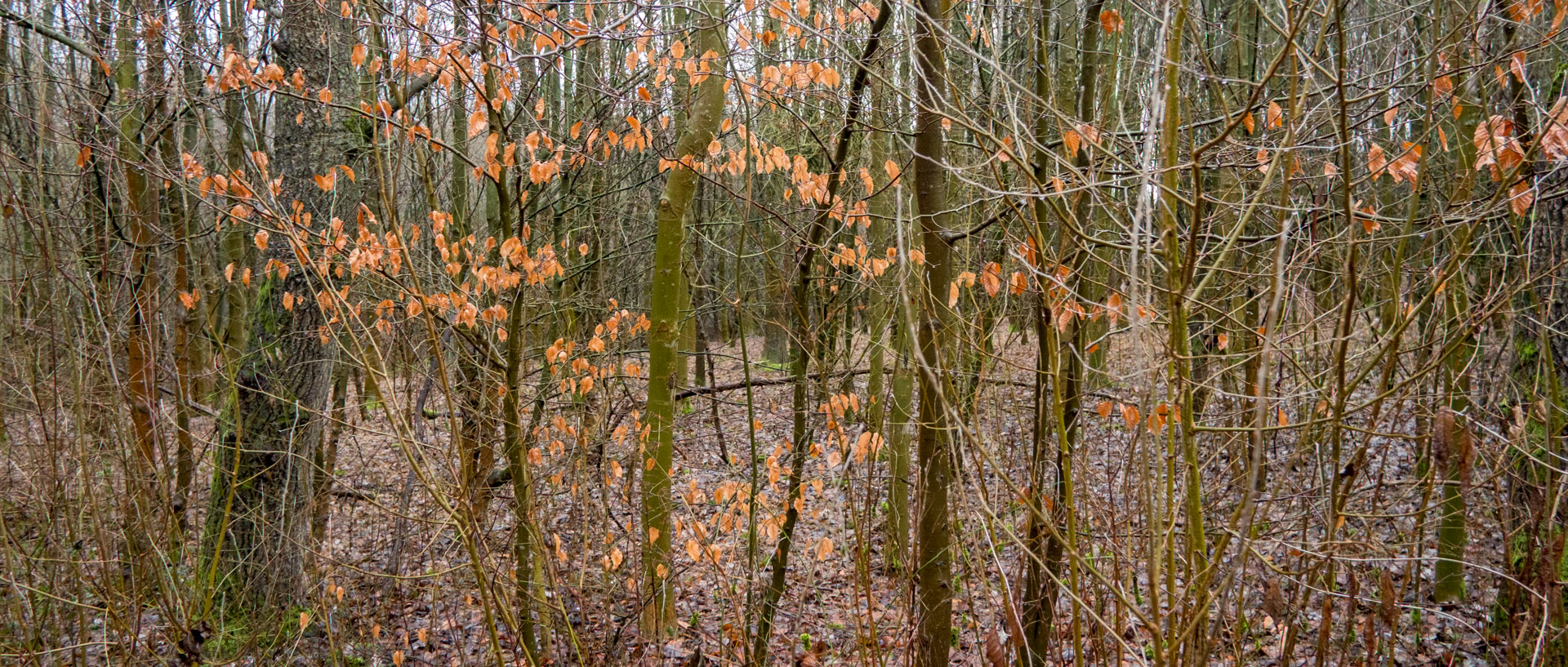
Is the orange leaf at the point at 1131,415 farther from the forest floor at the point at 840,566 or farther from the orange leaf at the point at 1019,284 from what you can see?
the orange leaf at the point at 1019,284

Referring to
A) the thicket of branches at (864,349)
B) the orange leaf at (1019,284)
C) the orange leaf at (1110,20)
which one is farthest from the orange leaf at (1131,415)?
the orange leaf at (1110,20)

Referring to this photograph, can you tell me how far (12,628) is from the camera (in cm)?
420

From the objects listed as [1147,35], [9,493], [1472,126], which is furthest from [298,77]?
[1147,35]

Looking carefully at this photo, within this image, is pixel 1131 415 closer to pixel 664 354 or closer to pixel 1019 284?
pixel 1019 284

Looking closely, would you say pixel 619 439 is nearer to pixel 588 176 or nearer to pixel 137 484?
pixel 137 484

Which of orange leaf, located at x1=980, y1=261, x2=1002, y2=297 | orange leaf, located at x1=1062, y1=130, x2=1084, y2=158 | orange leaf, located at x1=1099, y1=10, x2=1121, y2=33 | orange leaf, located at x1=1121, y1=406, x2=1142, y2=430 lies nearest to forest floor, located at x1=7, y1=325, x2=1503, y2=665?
orange leaf, located at x1=1121, y1=406, x2=1142, y2=430

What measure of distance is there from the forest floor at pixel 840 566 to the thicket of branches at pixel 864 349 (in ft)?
0.23

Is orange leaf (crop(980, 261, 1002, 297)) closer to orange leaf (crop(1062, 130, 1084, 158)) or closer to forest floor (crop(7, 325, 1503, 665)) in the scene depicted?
forest floor (crop(7, 325, 1503, 665))

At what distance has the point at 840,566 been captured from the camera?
6.60 metres

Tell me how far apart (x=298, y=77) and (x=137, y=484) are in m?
2.32

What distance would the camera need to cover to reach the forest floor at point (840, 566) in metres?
3.01

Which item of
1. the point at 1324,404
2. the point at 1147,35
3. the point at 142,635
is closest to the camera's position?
the point at 1324,404

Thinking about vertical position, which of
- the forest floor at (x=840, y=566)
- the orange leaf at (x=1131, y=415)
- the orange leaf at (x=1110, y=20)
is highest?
the orange leaf at (x=1110, y=20)

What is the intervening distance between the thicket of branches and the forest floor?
7cm
